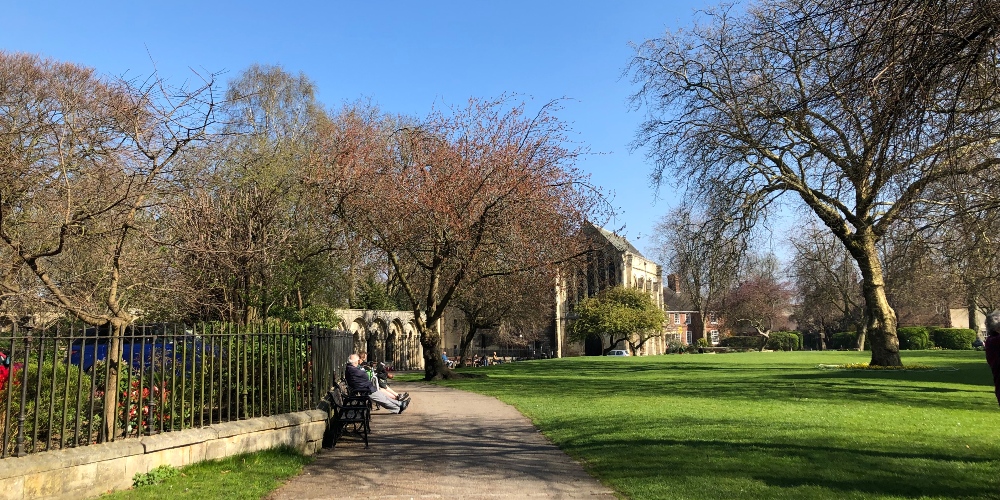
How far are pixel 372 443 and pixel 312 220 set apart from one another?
38.4ft

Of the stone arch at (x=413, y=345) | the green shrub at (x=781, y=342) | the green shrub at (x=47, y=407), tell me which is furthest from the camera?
the green shrub at (x=781, y=342)

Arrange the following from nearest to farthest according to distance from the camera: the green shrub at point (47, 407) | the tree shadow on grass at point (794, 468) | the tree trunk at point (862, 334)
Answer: the green shrub at point (47, 407) → the tree shadow on grass at point (794, 468) → the tree trunk at point (862, 334)

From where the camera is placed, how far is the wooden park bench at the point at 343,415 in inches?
388

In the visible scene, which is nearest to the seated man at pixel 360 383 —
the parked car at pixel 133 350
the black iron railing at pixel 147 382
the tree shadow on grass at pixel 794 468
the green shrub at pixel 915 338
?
the black iron railing at pixel 147 382

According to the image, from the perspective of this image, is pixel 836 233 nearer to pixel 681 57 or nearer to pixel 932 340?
pixel 681 57

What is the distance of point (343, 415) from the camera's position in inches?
401

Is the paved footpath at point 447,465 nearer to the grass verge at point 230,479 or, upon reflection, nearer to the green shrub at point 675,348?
the grass verge at point 230,479

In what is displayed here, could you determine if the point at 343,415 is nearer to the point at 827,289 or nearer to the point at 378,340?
the point at 378,340

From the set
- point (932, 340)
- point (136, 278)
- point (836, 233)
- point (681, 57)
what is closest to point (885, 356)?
point (836, 233)

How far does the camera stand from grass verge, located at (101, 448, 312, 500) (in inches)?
257

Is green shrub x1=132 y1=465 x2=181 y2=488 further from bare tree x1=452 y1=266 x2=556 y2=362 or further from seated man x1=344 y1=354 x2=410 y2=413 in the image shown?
bare tree x1=452 y1=266 x2=556 y2=362

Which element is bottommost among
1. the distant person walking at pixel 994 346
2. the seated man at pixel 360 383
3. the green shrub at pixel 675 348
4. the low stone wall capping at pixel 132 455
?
the green shrub at pixel 675 348

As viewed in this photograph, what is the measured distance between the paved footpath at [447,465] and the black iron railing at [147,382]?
1.23 m

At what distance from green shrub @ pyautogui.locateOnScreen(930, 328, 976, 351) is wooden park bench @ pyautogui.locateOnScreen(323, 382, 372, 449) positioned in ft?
196
